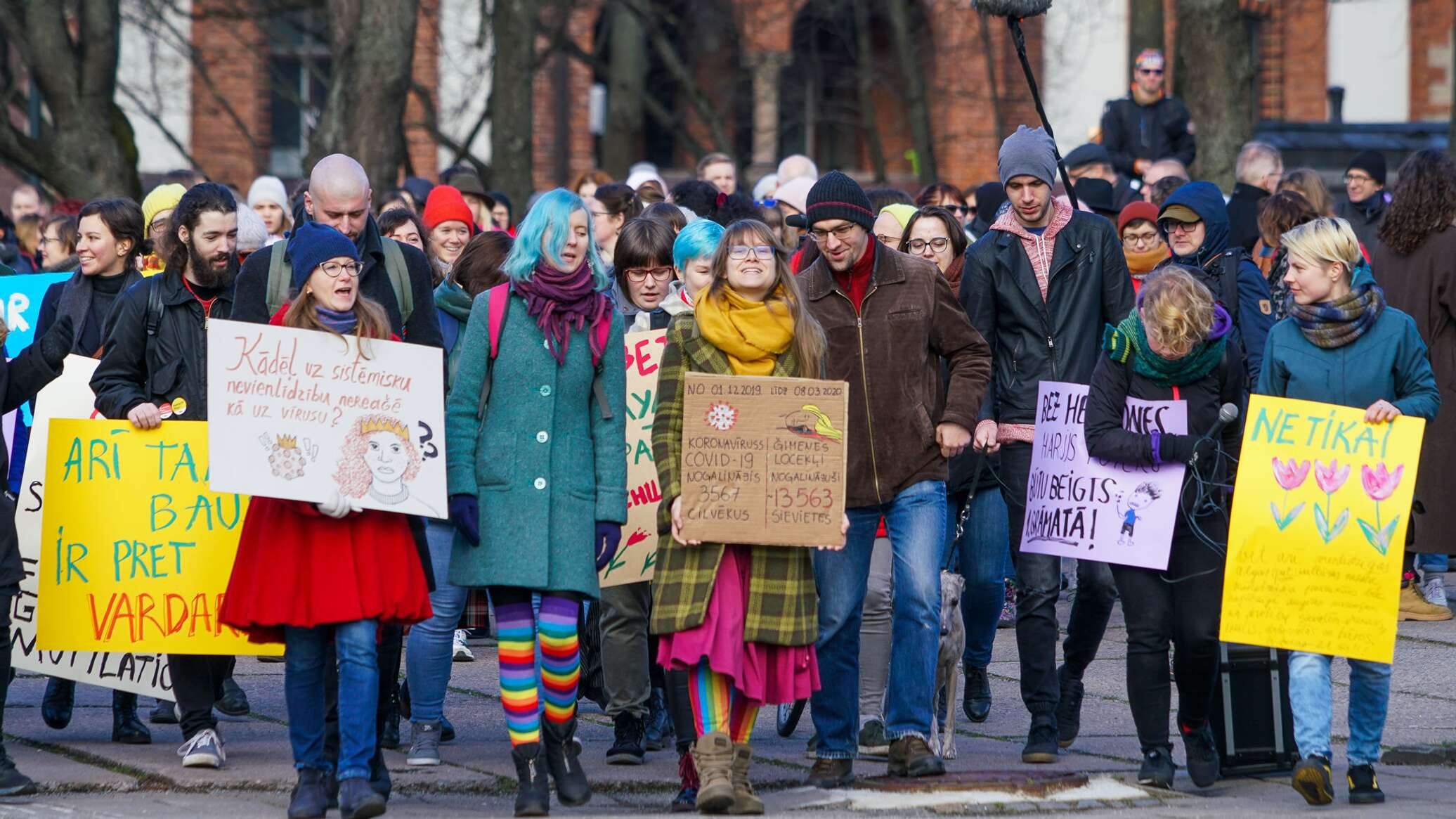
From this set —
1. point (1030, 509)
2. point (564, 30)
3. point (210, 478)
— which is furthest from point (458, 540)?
point (564, 30)

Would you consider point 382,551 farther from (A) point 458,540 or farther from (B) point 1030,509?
(B) point 1030,509

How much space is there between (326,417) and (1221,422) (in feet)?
9.71

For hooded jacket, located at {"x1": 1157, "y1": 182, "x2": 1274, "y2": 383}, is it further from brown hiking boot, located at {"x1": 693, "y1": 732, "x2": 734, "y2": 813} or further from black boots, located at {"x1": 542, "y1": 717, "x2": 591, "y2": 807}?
black boots, located at {"x1": 542, "y1": 717, "x2": 591, "y2": 807}

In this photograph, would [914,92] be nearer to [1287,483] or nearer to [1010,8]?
[1010,8]

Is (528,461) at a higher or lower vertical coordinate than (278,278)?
lower

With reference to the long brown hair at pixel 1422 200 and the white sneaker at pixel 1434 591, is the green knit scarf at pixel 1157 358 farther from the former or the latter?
the white sneaker at pixel 1434 591

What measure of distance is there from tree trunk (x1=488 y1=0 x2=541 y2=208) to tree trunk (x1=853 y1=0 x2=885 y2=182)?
6152 mm

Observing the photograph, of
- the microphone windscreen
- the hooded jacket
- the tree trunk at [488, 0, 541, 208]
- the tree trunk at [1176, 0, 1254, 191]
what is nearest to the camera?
the microphone windscreen

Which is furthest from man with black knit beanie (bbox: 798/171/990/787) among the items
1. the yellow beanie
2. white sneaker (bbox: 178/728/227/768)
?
the yellow beanie

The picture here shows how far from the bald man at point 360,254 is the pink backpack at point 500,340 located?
0.63 m

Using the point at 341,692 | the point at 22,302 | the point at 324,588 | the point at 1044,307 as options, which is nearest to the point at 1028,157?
the point at 1044,307

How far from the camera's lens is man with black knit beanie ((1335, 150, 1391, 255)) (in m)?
11.9

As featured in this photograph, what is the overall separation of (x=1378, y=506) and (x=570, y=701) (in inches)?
107

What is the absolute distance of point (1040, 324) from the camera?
8.00 m
